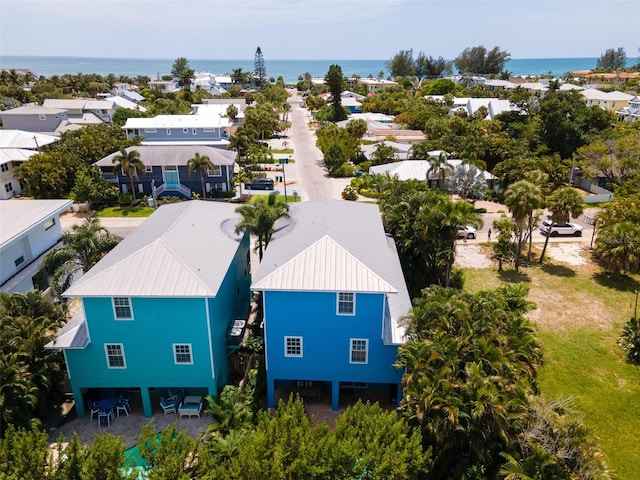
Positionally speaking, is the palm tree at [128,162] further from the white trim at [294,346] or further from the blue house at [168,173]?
the white trim at [294,346]

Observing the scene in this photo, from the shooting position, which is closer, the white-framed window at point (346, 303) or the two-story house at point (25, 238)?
the white-framed window at point (346, 303)

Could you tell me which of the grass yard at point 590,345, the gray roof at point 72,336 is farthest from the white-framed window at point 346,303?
the gray roof at point 72,336

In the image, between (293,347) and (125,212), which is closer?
(293,347)

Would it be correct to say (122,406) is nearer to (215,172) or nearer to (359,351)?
(359,351)

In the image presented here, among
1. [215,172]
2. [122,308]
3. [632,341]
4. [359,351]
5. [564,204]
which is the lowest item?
[632,341]

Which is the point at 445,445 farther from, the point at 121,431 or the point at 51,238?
the point at 51,238

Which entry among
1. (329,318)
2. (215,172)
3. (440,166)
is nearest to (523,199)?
(329,318)

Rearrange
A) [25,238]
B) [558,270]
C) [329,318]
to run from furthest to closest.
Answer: [558,270] → [25,238] → [329,318]

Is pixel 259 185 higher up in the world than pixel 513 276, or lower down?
higher up
